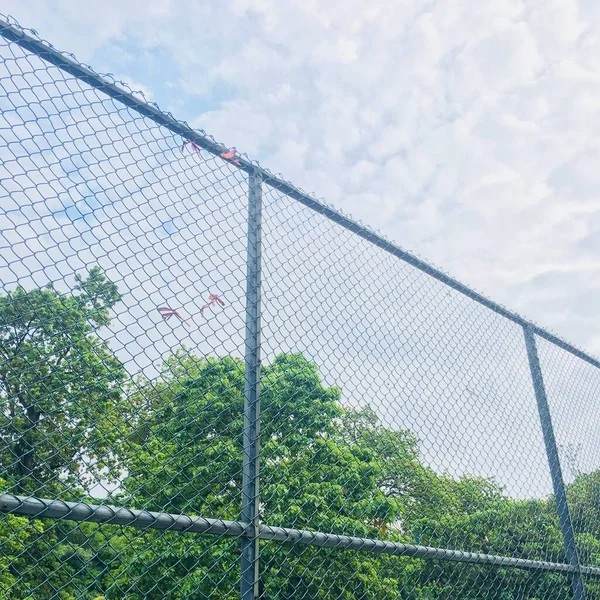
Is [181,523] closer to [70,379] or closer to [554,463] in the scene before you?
[70,379]

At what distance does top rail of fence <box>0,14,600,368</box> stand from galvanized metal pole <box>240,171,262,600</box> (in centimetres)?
16

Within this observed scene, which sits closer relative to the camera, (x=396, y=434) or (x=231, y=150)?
(x=231, y=150)

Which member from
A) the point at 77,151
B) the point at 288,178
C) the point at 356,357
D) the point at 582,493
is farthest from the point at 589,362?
the point at 77,151

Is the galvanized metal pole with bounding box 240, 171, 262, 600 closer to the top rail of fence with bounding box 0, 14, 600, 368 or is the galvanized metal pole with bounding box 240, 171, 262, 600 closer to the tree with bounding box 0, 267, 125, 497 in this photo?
the top rail of fence with bounding box 0, 14, 600, 368

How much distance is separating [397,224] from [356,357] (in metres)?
Result: 1.12

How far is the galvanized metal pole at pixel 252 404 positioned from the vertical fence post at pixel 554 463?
5.90 ft

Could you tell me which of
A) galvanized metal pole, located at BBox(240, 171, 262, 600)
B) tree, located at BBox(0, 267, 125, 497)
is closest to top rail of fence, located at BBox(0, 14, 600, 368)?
galvanized metal pole, located at BBox(240, 171, 262, 600)

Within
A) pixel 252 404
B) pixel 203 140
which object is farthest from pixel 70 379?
pixel 203 140

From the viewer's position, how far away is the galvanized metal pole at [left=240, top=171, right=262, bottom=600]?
1.50 meters

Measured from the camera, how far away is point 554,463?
275 cm

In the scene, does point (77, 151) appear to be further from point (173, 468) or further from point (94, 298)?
point (173, 468)

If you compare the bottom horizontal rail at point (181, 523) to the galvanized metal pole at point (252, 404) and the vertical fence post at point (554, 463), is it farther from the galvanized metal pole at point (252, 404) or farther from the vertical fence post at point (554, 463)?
the vertical fence post at point (554, 463)

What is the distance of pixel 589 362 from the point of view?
3.47m

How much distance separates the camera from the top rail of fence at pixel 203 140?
1.55 meters
